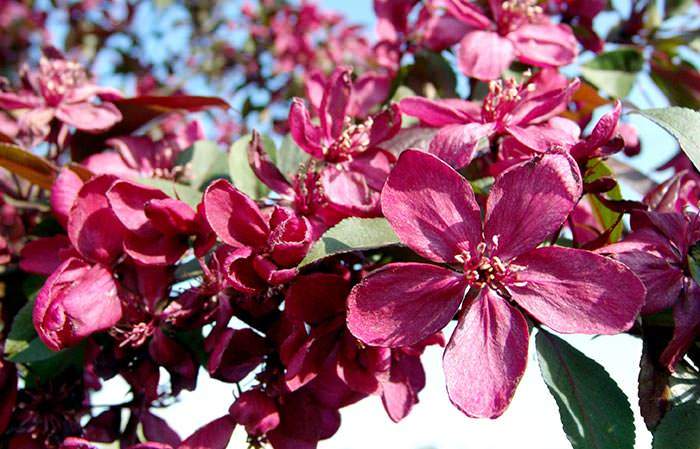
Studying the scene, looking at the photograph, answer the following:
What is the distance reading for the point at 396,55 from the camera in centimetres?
156

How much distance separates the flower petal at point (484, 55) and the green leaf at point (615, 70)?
11.5 inches

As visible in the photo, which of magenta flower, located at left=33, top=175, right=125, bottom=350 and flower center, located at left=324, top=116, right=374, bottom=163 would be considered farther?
flower center, located at left=324, top=116, right=374, bottom=163

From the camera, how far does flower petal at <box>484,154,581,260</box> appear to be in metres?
0.78

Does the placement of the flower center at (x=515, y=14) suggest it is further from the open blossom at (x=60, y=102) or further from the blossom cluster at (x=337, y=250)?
the open blossom at (x=60, y=102)

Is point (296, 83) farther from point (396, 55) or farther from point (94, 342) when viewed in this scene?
point (94, 342)

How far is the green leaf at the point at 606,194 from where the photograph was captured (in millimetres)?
921

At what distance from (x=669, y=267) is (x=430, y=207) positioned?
11.2 inches

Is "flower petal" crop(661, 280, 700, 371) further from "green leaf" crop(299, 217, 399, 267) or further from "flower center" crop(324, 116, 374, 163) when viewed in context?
"flower center" crop(324, 116, 374, 163)

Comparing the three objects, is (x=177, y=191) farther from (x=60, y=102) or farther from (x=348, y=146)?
(x=60, y=102)

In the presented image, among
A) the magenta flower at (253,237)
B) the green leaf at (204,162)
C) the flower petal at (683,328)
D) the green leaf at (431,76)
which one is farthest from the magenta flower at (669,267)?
the green leaf at (204,162)

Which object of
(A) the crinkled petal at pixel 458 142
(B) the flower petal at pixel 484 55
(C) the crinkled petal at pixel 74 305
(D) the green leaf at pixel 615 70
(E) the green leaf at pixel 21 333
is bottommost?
(E) the green leaf at pixel 21 333

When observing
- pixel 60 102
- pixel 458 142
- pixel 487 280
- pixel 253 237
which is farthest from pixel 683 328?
pixel 60 102

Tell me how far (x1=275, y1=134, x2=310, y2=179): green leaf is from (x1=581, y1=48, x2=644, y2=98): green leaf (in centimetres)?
59

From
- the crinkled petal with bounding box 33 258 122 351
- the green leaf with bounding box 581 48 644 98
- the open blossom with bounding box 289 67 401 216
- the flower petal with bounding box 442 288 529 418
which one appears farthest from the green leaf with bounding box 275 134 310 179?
the green leaf with bounding box 581 48 644 98
